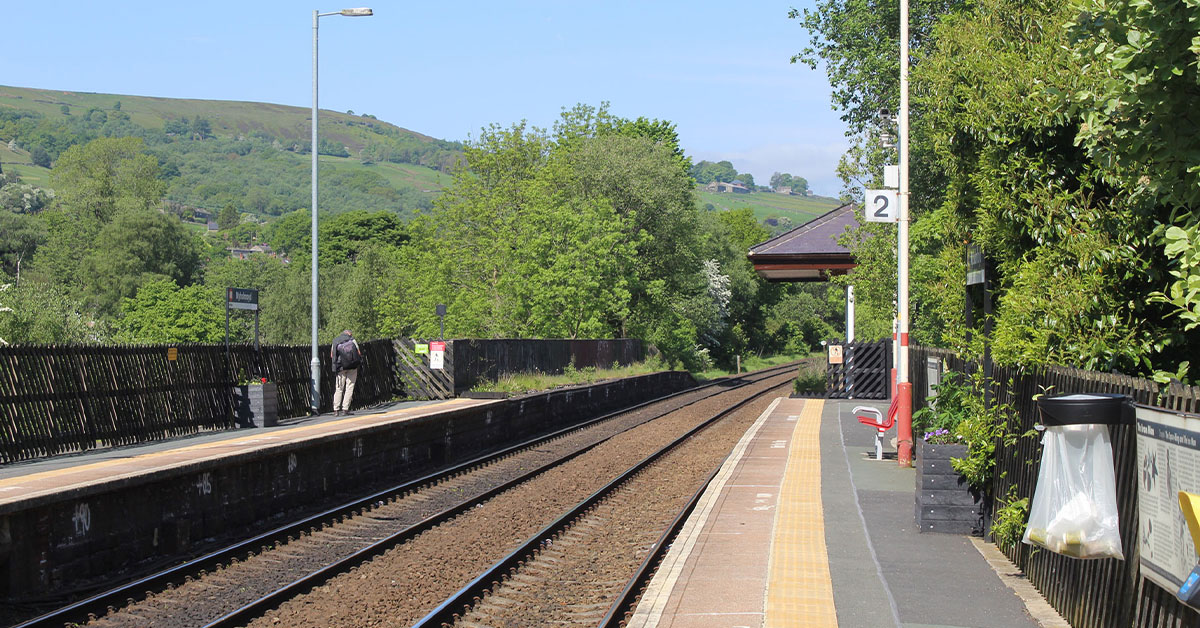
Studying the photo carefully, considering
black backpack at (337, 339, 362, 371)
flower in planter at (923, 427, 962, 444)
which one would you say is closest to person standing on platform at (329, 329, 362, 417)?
black backpack at (337, 339, 362, 371)

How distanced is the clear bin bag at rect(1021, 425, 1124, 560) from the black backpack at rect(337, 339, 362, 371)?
18.0 metres

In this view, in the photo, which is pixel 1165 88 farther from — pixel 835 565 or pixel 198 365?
pixel 198 365

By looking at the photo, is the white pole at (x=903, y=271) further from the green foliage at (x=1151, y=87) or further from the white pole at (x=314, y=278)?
the white pole at (x=314, y=278)

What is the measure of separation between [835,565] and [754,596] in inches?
49.1

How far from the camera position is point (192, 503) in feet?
39.3

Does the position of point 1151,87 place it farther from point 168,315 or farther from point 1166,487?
point 168,315

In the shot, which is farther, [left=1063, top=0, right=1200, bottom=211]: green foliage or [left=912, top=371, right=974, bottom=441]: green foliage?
[left=912, top=371, right=974, bottom=441]: green foliage

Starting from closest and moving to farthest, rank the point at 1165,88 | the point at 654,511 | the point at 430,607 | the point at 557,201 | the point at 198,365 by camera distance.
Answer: the point at 1165,88
the point at 430,607
the point at 654,511
the point at 198,365
the point at 557,201

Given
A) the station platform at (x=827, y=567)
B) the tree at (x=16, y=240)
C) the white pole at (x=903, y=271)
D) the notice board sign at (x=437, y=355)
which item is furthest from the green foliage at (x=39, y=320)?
the tree at (x=16, y=240)

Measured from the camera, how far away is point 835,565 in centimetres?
909

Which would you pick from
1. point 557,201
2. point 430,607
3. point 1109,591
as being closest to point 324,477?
point 430,607

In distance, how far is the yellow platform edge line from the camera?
24.6 feet

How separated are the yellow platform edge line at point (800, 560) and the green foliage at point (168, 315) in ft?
241

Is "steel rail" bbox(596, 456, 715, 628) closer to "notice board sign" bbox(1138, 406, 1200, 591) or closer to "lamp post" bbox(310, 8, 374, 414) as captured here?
"notice board sign" bbox(1138, 406, 1200, 591)
